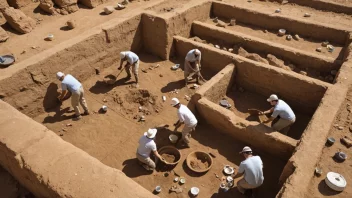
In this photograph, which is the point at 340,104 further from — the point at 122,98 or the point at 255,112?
the point at 122,98

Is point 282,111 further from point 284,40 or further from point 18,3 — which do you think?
point 18,3

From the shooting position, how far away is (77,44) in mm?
7340

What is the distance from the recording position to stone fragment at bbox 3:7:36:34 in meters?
8.21

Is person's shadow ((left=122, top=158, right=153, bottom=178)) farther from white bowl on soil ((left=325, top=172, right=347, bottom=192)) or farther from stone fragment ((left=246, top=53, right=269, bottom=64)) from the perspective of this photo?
stone fragment ((left=246, top=53, right=269, bottom=64))

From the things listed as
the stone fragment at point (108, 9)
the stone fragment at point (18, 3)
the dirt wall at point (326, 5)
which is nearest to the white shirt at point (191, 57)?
the stone fragment at point (108, 9)

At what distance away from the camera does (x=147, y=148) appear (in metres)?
5.36

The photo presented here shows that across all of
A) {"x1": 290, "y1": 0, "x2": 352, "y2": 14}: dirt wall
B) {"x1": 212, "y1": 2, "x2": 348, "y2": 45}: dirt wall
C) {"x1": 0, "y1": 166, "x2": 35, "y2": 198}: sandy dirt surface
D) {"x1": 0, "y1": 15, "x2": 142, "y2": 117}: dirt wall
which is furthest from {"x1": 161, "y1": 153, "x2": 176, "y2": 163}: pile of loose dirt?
{"x1": 290, "y1": 0, "x2": 352, "y2": 14}: dirt wall

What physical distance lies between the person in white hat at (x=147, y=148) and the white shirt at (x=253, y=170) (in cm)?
163

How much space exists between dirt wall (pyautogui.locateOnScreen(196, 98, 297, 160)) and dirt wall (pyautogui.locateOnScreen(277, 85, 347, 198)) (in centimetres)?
43

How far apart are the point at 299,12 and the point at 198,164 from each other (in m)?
7.33

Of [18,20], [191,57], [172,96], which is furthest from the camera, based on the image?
[18,20]

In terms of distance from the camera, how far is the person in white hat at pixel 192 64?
24.4 ft

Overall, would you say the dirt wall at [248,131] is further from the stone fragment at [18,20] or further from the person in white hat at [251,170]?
the stone fragment at [18,20]

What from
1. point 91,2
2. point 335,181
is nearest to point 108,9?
point 91,2
